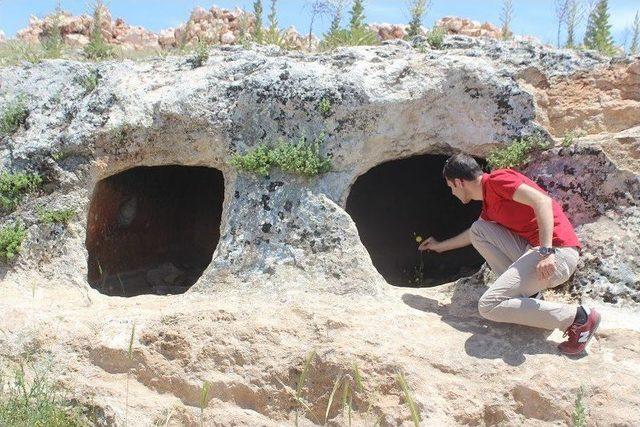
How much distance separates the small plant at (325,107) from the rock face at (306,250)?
0.05 meters

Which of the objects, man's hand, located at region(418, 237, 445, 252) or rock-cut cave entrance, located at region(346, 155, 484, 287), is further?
rock-cut cave entrance, located at region(346, 155, 484, 287)

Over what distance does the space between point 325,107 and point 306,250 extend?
118cm

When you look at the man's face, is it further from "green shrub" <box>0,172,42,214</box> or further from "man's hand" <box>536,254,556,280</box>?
"green shrub" <box>0,172,42,214</box>

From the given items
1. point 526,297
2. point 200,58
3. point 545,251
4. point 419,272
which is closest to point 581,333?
point 526,297

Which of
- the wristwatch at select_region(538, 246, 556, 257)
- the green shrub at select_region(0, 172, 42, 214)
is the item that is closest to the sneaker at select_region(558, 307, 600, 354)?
the wristwatch at select_region(538, 246, 556, 257)

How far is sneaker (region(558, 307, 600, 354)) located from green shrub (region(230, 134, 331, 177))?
7.62 feet

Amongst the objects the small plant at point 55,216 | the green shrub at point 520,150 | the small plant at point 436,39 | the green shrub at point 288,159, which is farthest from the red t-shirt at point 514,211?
the small plant at point 55,216

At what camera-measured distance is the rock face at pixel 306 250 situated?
16.8ft

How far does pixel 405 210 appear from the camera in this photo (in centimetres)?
962

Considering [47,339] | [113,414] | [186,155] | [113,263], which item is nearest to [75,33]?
[113,263]

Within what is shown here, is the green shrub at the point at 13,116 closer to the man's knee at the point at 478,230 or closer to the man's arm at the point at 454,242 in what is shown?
the man's arm at the point at 454,242

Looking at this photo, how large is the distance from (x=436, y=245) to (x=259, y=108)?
6.23ft

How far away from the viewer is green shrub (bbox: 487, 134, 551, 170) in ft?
20.3

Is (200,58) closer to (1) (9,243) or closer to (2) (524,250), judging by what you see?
(1) (9,243)
